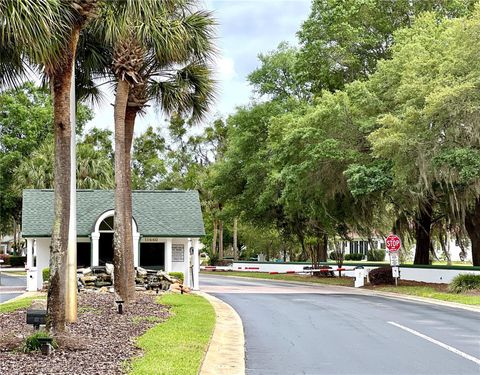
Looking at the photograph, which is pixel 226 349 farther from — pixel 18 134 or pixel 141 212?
pixel 18 134

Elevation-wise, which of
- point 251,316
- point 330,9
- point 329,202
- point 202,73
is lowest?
point 251,316

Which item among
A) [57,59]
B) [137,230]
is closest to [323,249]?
[137,230]

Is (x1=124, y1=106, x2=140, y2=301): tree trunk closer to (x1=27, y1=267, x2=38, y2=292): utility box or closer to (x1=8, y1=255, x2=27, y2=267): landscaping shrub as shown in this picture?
(x1=27, y1=267, x2=38, y2=292): utility box

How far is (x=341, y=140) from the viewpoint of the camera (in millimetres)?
28906

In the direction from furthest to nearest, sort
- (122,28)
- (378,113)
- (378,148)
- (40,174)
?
(40,174) → (378,113) → (378,148) → (122,28)

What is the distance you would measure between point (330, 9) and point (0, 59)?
27.3 meters

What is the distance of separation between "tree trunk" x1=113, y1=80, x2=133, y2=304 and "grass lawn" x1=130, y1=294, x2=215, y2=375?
5.92 ft

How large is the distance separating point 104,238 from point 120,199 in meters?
A: 15.2

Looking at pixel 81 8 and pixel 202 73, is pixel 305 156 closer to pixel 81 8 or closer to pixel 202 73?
pixel 202 73

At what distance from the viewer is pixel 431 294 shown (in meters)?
24.3

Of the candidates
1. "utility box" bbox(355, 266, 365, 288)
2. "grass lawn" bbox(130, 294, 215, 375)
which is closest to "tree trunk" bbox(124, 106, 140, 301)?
"grass lawn" bbox(130, 294, 215, 375)

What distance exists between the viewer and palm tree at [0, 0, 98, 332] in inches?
375

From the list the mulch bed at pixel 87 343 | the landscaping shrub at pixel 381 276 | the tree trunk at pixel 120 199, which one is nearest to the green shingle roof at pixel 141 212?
the landscaping shrub at pixel 381 276

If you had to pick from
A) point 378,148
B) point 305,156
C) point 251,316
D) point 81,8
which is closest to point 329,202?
point 305,156
